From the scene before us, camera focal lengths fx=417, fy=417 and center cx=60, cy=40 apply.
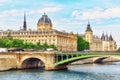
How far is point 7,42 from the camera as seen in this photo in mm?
93438

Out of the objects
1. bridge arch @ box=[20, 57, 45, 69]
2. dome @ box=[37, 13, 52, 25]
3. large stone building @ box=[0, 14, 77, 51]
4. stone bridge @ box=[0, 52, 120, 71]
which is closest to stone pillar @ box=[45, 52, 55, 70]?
stone bridge @ box=[0, 52, 120, 71]

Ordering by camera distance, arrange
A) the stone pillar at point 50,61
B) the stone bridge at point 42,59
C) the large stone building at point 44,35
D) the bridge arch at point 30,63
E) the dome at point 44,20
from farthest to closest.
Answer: the dome at point 44,20 < the large stone building at point 44,35 < the bridge arch at point 30,63 < the stone pillar at point 50,61 < the stone bridge at point 42,59

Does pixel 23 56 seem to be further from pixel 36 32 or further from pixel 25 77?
pixel 36 32

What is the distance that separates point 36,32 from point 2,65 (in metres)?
54.2

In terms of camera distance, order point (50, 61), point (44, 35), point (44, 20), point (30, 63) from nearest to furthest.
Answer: point (50, 61) < point (30, 63) < point (44, 35) < point (44, 20)

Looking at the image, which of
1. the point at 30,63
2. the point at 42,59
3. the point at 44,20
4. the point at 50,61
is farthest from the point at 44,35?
the point at 50,61

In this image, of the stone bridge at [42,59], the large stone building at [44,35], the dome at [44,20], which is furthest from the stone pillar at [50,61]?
the dome at [44,20]

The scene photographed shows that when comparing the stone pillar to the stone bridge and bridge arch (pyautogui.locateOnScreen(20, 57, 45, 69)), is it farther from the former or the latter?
bridge arch (pyautogui.locateOnScreen(20, 57, 45, 69))

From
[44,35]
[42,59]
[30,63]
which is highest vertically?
[44,35]

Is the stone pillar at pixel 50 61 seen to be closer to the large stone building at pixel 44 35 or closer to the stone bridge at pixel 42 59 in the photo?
the stone bridge at pixel 42 59

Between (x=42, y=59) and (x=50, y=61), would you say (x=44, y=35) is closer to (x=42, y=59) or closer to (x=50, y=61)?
(x=42, y=59)

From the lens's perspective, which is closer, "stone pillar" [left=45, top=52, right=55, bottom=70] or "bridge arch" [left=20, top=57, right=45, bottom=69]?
"stone pillar" [left=45, top=52, right=55, bottom=70]

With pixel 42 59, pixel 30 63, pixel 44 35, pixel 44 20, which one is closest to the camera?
pixel 42 59

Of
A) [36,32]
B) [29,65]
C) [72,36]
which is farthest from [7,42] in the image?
[72,36]
